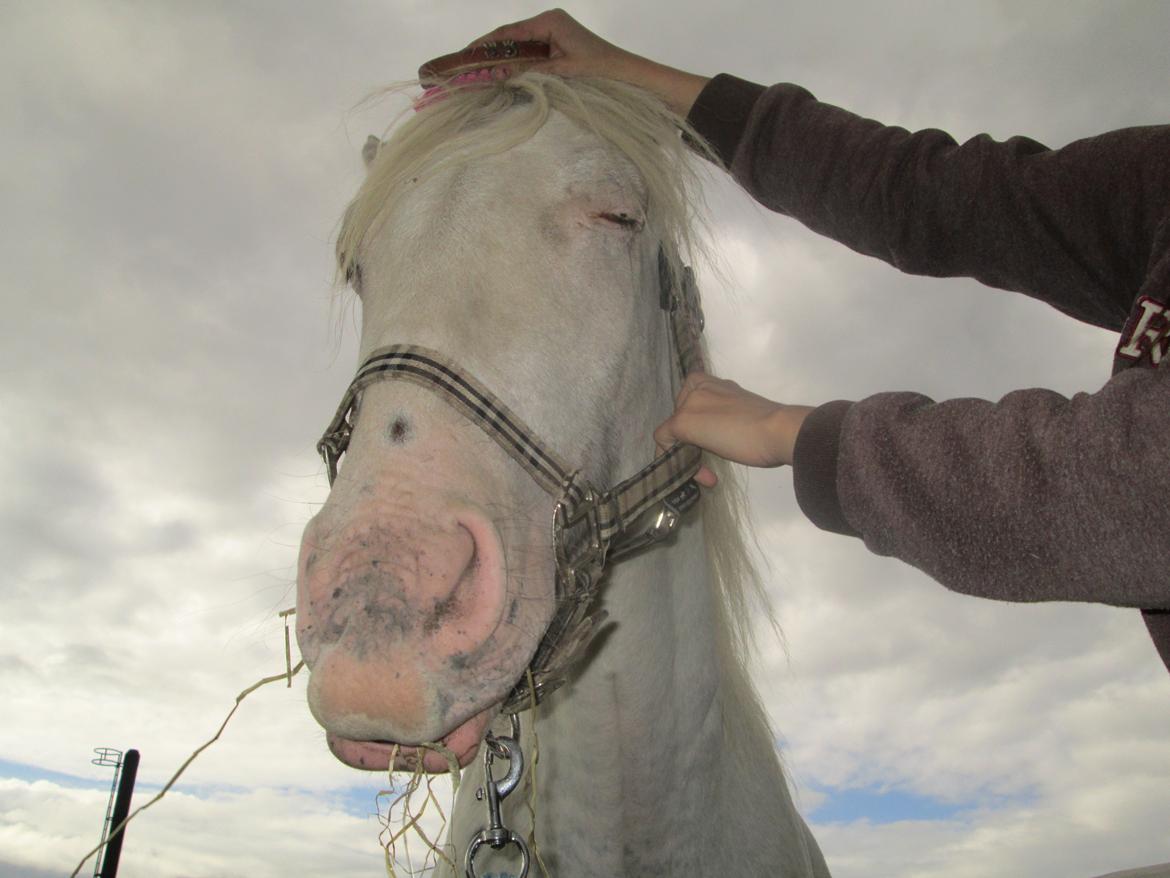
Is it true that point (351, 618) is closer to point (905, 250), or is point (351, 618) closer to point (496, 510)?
point (496, 510)

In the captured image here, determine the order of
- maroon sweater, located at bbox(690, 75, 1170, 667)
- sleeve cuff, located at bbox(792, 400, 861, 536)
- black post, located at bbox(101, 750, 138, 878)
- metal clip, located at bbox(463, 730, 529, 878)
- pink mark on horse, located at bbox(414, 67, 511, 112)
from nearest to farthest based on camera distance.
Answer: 1. maroon sweater, located at bbox(690, 75, 1170, 667)
2. sleeve cuff, located at bbox(792, 400, 861, 536)
3. metal clip, located at bbox(463, 730, 529, 878)
4. pink mark on horse, located at bbox(414, 67, 511, 112)
5. black post, located at bbox(101, 750, 138, 878)

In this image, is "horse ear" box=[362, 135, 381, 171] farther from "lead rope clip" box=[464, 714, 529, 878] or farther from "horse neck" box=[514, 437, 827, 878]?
"lead rope clip" box=[464, 714, 529, 878]

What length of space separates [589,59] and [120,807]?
11020 mm

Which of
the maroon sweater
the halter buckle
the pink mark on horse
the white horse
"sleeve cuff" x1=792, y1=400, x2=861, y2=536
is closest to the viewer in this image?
the maroon sweater

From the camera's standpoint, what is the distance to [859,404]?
115 cm

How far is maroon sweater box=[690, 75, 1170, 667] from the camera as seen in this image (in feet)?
3.05

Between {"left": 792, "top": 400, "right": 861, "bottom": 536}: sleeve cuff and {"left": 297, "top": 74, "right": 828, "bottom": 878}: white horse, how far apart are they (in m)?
0.40

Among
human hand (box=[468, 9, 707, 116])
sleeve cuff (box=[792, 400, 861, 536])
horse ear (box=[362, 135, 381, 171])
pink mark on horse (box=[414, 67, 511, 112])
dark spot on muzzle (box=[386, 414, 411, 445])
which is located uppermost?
human hand (box=[468, 9, 707, 116])

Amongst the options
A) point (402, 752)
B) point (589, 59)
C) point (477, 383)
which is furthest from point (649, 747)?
point (589, 59)

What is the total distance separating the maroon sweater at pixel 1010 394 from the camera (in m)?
0.93

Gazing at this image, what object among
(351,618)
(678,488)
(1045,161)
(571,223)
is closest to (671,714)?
(678,488)

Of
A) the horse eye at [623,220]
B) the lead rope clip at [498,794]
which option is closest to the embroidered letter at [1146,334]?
the horse eye at [623,220]

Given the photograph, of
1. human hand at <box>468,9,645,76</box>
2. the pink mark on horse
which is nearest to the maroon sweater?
human hand at <box>468,9,645,76</box>

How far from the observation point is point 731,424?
145cm
